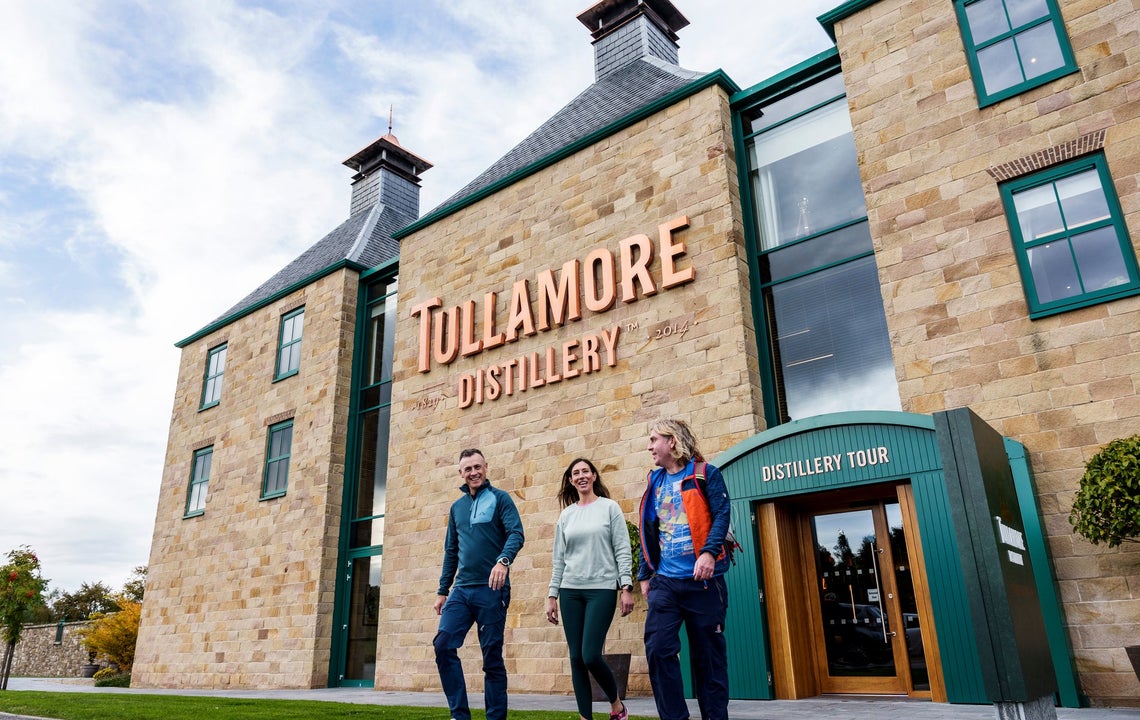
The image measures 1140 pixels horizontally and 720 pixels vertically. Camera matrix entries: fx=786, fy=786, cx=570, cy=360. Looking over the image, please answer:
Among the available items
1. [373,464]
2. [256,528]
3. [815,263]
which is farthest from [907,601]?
[256,528]

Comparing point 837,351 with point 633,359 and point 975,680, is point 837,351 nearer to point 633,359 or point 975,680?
point 633,359

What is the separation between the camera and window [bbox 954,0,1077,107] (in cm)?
820

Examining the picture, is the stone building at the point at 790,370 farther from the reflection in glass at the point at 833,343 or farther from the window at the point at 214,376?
the window at the point at 214,376

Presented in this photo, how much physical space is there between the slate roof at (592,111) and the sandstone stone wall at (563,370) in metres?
0.92

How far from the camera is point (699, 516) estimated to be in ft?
14.2

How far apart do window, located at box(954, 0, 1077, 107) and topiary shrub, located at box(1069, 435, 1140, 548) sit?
13.3 ft

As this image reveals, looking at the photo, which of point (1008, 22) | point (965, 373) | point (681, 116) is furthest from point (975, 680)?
point (681, 116)

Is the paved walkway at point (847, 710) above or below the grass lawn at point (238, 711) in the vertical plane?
below

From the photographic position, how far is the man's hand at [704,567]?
4047 millimetres

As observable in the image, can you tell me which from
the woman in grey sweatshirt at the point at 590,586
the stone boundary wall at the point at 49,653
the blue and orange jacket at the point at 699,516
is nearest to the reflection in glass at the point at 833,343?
the woman in grey sweatshirt at the point at 590,586

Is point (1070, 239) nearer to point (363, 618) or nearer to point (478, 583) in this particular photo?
point (478, 583)

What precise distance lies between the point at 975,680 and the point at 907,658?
1048mm

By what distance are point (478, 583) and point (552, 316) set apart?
6617 mm

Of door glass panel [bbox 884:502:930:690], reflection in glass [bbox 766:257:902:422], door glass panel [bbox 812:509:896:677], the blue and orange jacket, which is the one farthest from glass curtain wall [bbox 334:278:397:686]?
the blue and orange jacket
